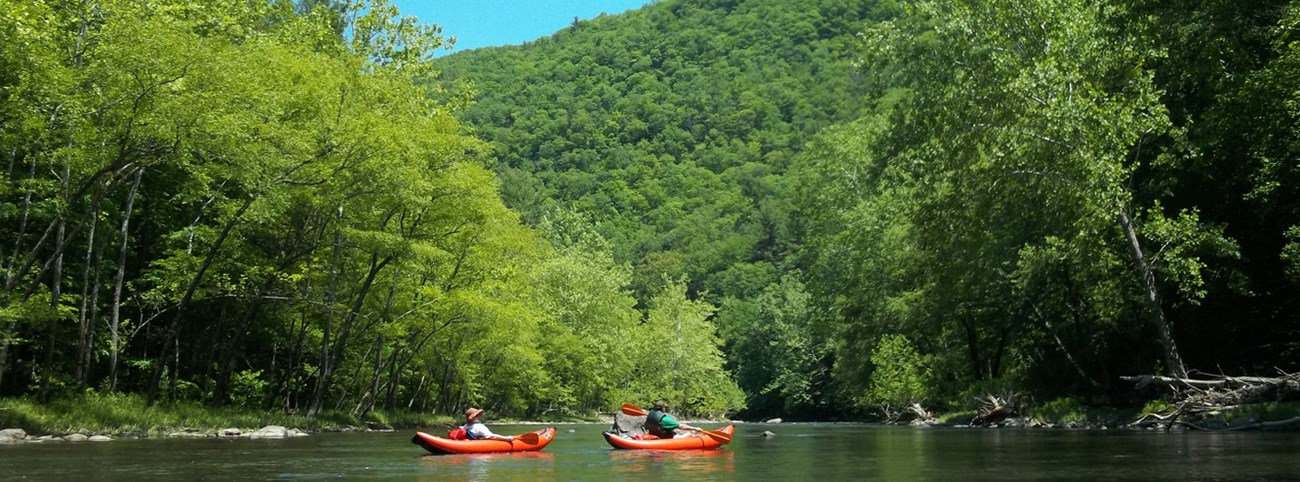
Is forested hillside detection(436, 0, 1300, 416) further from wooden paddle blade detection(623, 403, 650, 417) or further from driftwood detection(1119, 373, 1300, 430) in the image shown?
wooden paddle blade detection(623, 403, 650, 417)

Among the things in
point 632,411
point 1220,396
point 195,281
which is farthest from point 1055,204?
point 195,281

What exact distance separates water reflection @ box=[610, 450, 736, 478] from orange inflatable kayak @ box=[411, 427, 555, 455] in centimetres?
165

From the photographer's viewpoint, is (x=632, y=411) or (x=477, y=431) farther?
(x=632, y=411)

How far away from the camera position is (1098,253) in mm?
28766

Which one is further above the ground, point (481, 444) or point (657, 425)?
point (657, 425)

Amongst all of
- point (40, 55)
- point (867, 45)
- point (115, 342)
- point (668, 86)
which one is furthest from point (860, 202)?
point (668, 86)

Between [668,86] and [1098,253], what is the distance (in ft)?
389

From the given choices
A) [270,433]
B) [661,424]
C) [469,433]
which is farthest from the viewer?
[270,433]

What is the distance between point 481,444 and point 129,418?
1035 cm

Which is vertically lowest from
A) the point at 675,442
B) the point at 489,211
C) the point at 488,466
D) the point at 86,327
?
the point at 488,466

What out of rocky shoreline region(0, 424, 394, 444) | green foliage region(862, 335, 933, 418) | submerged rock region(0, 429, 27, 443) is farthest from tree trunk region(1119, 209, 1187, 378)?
submerged rock region(0, 429, 27, 443)

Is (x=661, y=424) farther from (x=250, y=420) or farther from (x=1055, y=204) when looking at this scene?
(x=250, y=420)

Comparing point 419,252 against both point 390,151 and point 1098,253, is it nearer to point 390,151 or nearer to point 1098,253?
point 390,151

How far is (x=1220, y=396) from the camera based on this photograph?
83.7ft
